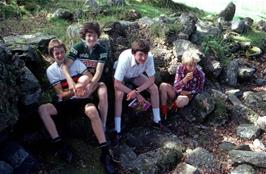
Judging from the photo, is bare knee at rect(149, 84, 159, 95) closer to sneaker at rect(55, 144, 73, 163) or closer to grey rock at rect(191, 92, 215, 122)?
grey rock at rect(191, 92, 215, 122)

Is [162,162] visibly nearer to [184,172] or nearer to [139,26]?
[184,172]

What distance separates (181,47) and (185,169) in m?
3.26

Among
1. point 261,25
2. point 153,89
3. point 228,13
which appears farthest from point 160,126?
point 261,25

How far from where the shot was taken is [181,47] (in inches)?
355

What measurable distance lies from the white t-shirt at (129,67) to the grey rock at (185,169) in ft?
5.10

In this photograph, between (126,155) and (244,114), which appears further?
(244,114)

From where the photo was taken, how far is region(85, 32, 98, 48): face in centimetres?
655

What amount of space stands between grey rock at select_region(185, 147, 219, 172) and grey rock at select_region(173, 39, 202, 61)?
98.3 inches

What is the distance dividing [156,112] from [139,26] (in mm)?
2966

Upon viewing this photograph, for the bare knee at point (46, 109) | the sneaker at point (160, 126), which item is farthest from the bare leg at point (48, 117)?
the sneaker at point (160, 126)

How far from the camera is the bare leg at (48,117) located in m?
6.02

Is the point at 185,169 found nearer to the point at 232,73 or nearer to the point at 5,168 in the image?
the point at 5,168

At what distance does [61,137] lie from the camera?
6590mm

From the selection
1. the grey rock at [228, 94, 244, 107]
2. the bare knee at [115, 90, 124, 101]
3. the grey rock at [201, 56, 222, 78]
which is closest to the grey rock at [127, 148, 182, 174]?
the bare knee at [115, 90, 124, 101]
